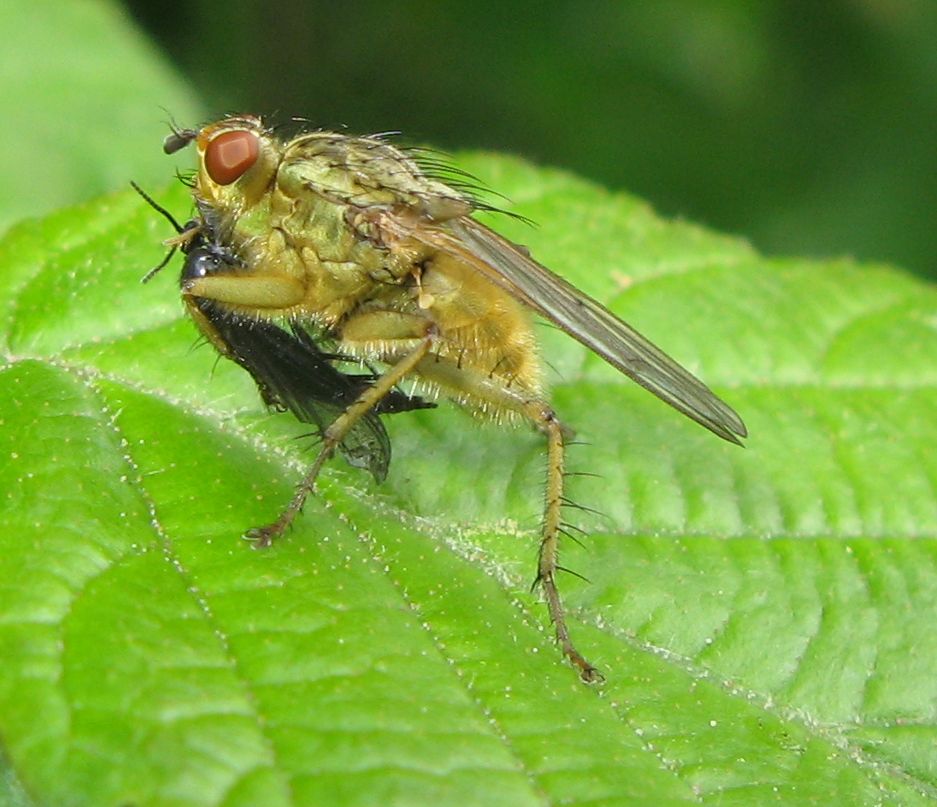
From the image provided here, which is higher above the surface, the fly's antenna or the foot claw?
the fly's antenna

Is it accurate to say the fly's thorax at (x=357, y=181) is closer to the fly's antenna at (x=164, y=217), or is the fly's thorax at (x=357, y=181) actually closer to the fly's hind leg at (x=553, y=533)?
the fly's antenna at (x=164, y=217)

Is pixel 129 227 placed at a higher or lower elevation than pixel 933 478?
higher

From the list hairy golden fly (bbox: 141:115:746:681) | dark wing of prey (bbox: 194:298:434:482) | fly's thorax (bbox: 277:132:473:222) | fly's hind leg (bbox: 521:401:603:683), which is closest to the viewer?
fly's hind leg (bbox: 521:401:603:683)

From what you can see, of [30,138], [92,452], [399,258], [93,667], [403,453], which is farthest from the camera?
[30,138]

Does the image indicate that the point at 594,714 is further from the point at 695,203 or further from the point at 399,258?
the point at 695,203

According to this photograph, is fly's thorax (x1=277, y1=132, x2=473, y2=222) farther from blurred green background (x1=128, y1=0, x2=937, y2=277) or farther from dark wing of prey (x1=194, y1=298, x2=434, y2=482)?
blurred green background (x1=128, y1=0, x2=937, y2=277)

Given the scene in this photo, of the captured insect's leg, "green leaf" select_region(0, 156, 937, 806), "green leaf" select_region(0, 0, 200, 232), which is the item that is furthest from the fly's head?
"green leaf" select_region(0, 0, 200, 232)

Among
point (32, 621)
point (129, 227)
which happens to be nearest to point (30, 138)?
point (129, 227)
